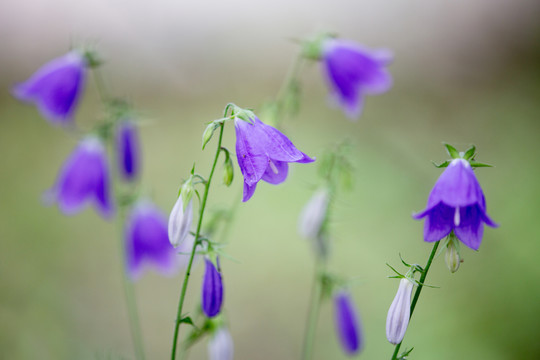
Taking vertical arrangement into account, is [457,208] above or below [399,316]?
above

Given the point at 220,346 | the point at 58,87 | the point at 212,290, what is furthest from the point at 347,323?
the point at 58,87

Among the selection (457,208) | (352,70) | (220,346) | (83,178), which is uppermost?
(352,70)

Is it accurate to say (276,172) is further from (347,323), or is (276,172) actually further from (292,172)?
(292,172)

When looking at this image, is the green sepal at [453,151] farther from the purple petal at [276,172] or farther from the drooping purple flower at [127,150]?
the drooping purple flower at [127,150]

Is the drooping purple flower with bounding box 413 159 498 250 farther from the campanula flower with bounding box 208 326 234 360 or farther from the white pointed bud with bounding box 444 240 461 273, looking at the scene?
the campanula flower with bounding box 208 326 234 360

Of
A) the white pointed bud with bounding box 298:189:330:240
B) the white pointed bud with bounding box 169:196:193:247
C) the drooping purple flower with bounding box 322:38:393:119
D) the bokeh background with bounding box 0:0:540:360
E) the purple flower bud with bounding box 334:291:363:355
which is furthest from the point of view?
the bokeh background with bounding box 0:0:540:360

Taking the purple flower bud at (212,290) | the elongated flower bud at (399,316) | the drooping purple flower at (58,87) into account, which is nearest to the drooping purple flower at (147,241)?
the drooping purple flower at (58,87)

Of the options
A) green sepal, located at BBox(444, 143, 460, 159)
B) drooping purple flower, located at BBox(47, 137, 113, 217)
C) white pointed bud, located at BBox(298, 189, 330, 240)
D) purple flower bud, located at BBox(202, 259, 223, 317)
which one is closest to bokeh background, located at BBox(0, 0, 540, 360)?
white pointed bud, located at BBox(298, 189, 330, 240)

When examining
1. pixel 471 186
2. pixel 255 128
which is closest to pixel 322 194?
pixel 255 128
